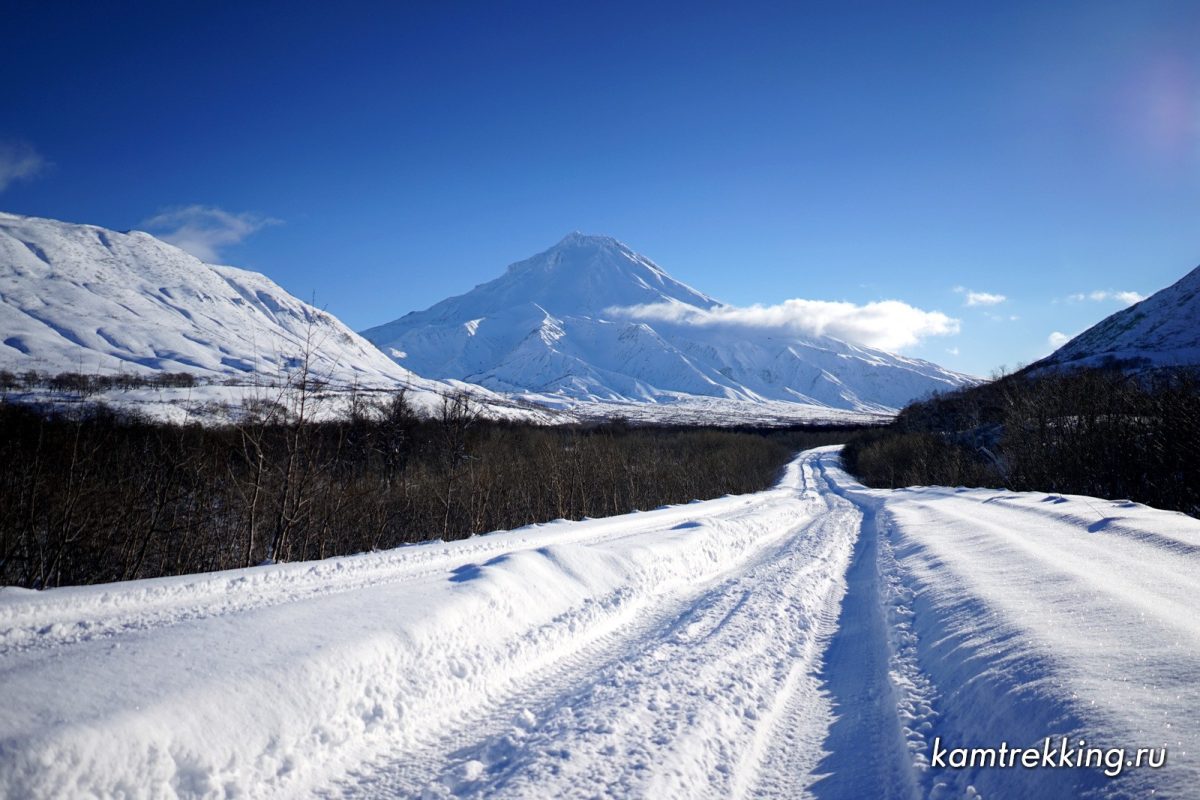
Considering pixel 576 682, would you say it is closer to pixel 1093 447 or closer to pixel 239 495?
pixel 239 495

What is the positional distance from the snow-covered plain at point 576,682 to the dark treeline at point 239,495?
5.52 m

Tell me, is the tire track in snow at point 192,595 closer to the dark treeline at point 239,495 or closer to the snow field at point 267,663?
the snow field at point 267,663

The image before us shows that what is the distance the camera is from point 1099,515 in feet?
31.9

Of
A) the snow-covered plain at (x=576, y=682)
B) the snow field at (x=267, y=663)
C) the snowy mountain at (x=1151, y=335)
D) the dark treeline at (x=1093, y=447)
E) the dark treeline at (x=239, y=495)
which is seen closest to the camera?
the snow field at (x=267, y=663)

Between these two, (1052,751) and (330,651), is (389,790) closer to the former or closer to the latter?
(330,651)

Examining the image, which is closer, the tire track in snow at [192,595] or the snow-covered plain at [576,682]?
the snow-covered plain at [576,682]

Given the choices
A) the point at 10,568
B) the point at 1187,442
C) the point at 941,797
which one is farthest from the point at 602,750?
the point at 1187,442

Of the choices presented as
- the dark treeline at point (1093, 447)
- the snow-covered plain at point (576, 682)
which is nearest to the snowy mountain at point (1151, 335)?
the dark treeline at point (1093, 447)

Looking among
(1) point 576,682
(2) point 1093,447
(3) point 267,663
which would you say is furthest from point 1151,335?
(3) point 267,663

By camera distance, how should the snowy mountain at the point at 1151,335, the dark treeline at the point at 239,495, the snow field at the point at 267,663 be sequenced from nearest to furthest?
the snow field at the point at 267,663, the dark treeline at the point at 239,495, the snowy mountain at the point at 1151,335

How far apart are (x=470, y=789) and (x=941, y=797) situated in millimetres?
2773

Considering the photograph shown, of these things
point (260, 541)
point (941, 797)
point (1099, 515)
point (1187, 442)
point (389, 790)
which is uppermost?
point (1187, 442)

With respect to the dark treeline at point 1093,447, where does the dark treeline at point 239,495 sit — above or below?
below

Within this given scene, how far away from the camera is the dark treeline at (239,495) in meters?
10.6
